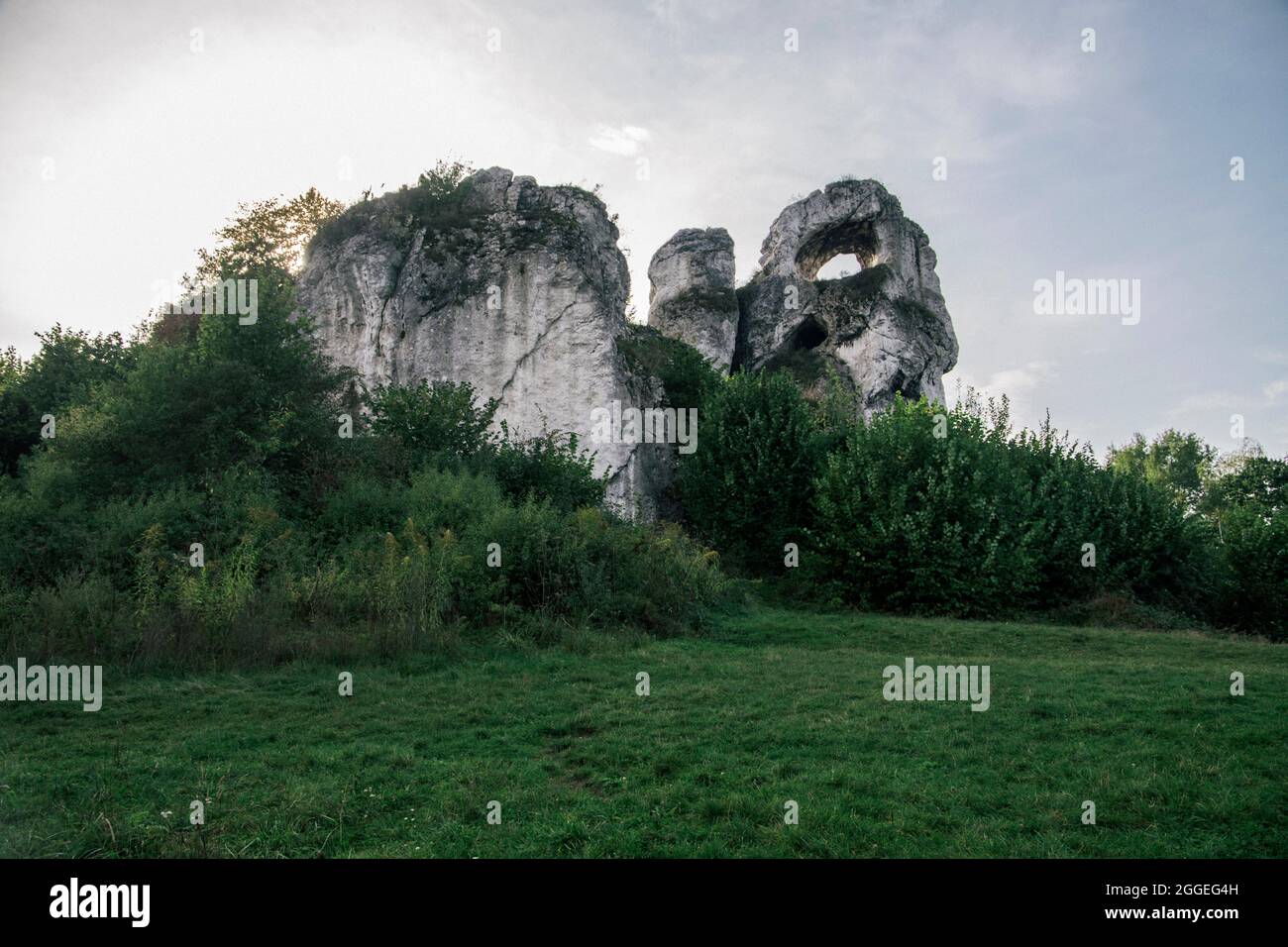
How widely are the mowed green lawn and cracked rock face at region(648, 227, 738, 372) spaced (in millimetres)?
33887

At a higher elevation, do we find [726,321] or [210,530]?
[726,321]

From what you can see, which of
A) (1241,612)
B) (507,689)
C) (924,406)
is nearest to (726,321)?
(924,406)

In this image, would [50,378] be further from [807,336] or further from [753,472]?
[807,336]

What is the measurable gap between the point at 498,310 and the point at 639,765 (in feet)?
83.1

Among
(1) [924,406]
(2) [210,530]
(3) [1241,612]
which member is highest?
(1) [924,406]

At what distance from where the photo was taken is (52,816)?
534 cm

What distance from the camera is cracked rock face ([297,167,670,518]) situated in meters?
29.0

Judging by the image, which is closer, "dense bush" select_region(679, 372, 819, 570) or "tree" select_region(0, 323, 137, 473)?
"tree" select_region(0, 323, 137, 473)

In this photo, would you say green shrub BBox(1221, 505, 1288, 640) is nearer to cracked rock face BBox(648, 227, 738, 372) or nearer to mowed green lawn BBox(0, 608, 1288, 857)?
A: mowed green lawn BBox(0, 608, 1288, 857)

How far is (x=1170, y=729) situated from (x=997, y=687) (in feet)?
8.82

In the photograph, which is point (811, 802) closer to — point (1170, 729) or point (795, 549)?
point (1170, 729)
